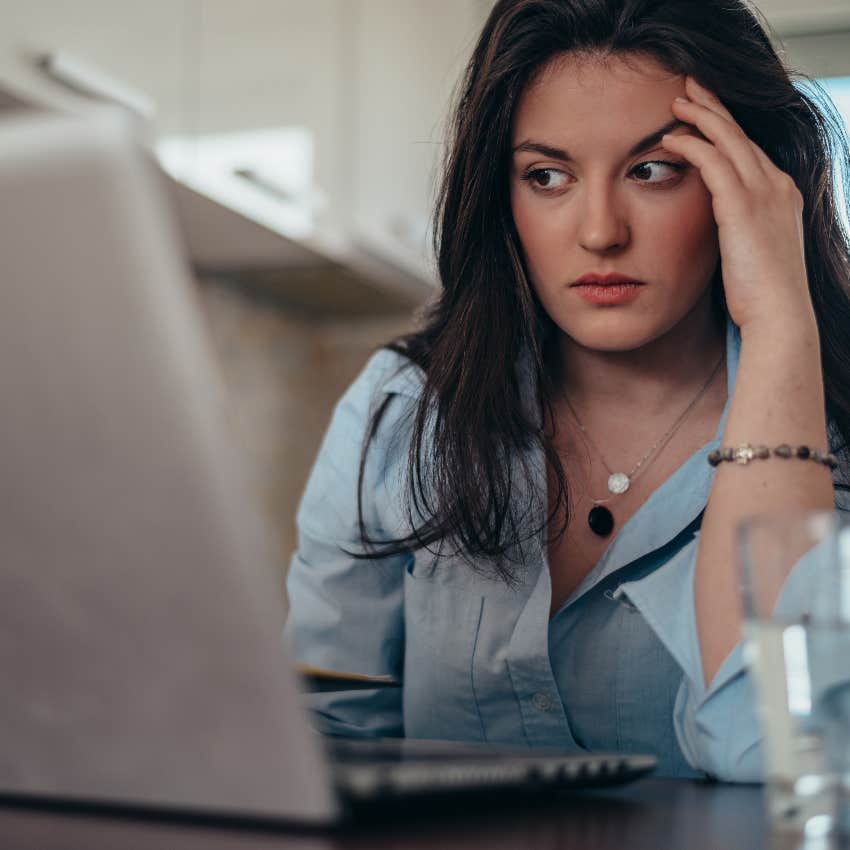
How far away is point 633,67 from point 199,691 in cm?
97

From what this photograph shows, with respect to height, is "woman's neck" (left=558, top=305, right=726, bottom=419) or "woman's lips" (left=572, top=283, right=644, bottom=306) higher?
"woman's lips" (left=572, top=283, right=644, bottom=306)

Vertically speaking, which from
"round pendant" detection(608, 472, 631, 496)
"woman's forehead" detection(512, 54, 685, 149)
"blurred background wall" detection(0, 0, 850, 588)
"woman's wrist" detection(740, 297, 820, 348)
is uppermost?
"blurred background wall" detection(0, 0, 850, 588)

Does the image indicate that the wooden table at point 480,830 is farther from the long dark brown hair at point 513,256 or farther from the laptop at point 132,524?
the long dark brown hair at point 513,256

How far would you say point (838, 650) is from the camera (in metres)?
0.45

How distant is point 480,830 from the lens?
0.48m

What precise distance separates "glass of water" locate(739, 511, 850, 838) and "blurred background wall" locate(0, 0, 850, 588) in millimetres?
1325

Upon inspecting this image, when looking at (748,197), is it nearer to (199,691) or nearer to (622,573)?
(622,573)

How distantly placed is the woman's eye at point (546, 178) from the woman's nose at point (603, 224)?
0.05 m

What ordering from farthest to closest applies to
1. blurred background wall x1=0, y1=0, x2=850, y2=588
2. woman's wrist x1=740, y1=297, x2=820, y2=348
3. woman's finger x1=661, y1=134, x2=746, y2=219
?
blurred background wall x1=0, y1=0, x2=850, y2=588 → woman's finger x1=661, y1=134, x2=746, y2=219 → woman's wrist x1=740, y1=297, x2=820, y2=348

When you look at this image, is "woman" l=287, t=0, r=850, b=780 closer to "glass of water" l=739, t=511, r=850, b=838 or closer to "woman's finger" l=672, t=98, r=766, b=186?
"woman's finger" l=672, t=98, r=766, b=186

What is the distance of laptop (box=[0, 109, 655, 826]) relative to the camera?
15.3 inches

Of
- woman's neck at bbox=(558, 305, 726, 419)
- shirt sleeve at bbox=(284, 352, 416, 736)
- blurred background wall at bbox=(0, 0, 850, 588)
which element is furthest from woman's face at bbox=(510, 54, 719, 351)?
blurred background wall at bbox=(0, 0, 850, 588)

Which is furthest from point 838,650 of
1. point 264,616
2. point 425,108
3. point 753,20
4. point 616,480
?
point 425,108

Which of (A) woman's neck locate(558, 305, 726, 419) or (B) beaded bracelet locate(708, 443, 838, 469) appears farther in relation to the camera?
(A) woman's neck locate(558, 305, 726, 419)
